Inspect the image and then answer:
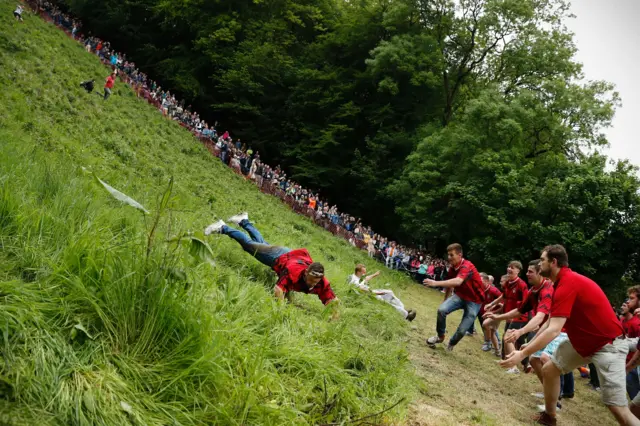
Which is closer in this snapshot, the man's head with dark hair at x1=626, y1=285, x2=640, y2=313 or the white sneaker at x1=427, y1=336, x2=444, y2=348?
the man's head with dark hair at x1=626, y1=285, x2=640, y2=313

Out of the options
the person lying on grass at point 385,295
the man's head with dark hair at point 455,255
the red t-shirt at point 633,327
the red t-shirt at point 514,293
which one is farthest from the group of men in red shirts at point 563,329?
the person lying on grass at point 385,295

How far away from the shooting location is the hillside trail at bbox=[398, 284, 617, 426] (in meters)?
4.38

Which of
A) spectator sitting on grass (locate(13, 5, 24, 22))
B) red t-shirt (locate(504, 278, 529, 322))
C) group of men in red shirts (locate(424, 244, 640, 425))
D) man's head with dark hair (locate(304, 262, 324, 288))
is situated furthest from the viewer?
spectator sitting on grass (locate(13, 5, 24, 22))

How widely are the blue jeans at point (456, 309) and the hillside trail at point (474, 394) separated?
1.05 ft

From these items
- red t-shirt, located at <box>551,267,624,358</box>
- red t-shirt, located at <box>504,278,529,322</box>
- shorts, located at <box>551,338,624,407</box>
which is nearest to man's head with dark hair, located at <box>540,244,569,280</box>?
red t-shirt, located at <box>551,267,624,358</box>

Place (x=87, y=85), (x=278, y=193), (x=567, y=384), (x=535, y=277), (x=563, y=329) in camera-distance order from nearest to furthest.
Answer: (x=563, y=329) < (x=567, y=384) < (x=535, y=277) < (x=87, y=85) < (x=278, y=193)

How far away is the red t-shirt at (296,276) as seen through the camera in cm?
578

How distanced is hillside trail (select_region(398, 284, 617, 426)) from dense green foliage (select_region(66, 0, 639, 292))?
57.4ft

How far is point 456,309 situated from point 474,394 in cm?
236

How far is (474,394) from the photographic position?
5.42 meters

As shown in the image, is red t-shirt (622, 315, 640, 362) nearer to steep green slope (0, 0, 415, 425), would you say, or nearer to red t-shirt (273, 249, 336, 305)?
steep green slope (0, 0, 415, 425)

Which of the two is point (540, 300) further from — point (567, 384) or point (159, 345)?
point (159, 345)

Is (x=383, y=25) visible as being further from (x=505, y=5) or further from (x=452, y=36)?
(x=505, y=5)

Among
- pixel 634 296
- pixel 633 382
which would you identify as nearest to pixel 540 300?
pixel 633 382
